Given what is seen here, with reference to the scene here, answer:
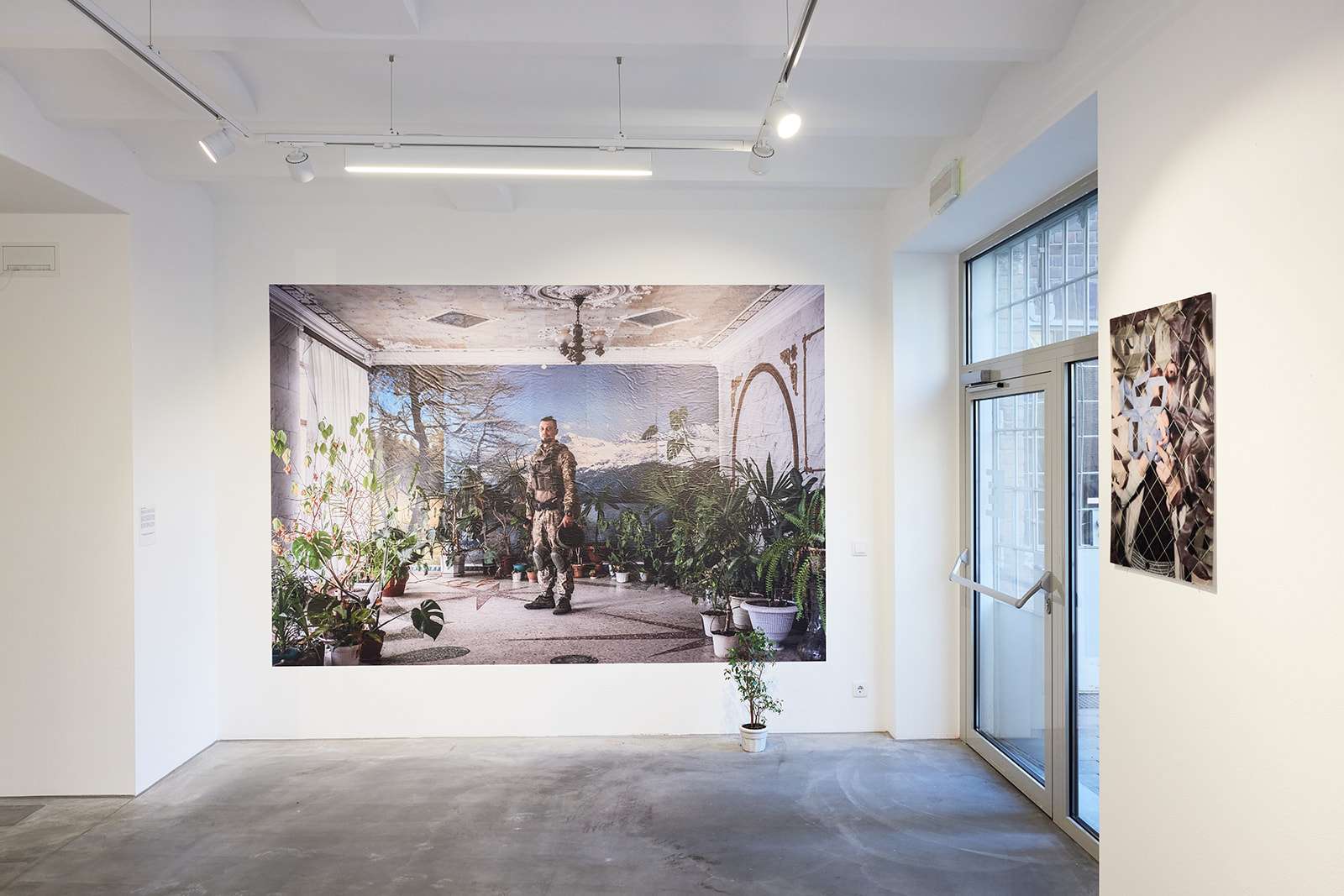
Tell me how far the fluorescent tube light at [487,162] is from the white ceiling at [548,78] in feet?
0.54

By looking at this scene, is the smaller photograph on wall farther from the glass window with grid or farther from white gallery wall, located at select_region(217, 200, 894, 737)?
white gallery wall, located at select_region(217, 200, 894, 737)

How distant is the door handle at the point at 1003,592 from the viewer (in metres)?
3.55

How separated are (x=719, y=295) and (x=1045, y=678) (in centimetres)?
255

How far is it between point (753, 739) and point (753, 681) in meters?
0.29

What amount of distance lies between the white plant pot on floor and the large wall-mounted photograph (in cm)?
45

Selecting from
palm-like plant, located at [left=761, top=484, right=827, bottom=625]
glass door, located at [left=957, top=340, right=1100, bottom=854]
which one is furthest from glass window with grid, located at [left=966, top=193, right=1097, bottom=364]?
palm-like plant, located at [left=761, top=484, right=827, bottom=625]

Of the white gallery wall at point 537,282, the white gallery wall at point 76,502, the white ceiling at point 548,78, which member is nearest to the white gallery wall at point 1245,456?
the white ceiling at point 548,78

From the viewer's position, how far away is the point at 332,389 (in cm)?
468

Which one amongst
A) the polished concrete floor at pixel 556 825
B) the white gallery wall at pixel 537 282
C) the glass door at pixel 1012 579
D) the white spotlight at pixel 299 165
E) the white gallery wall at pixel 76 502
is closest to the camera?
the polished concrete floor at pixel 556 825

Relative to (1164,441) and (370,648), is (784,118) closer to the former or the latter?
(1164,441)

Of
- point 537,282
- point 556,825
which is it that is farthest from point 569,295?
point 556,825

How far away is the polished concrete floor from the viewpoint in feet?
10.0

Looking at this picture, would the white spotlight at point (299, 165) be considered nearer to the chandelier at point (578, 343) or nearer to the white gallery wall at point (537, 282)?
the white gallery wall at point (537, 282)

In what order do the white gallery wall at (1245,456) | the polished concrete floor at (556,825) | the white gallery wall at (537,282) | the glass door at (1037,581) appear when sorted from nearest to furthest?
the white gallery wall at (1245,456) < the polished concrete floor at (556,825) < the glass door at (1037,581) < the white gallery wall at (537,282)
